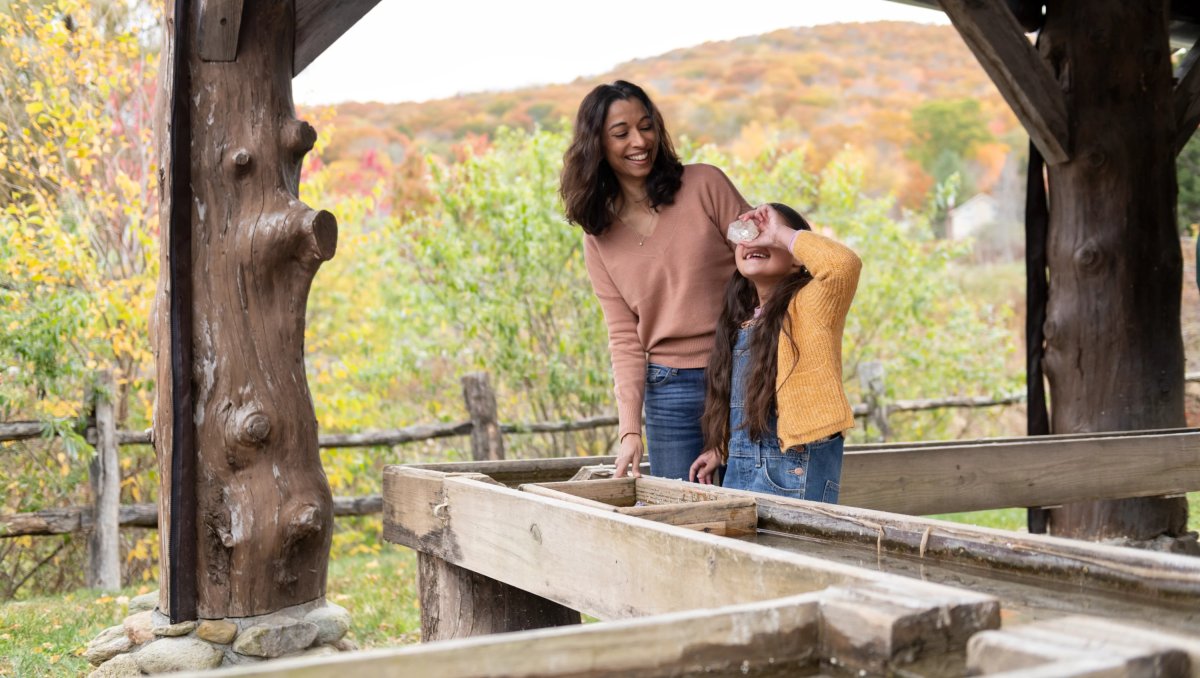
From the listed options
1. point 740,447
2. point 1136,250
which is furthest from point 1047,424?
point 740,447

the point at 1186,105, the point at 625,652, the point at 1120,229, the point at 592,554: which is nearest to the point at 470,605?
the point at 592,554

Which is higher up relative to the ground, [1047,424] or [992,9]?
[992,9]

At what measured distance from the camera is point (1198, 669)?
1062 mm

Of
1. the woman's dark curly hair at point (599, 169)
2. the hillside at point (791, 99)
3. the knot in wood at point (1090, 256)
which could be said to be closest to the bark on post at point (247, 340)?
the woman's dark curly hair at point (599, 169)

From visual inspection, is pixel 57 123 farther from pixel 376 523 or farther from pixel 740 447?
pixel 740 447

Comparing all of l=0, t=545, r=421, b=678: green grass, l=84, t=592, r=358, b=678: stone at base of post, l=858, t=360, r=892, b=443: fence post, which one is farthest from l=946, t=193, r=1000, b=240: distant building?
l=84, t=592, r=358, b=678: stone at base of post

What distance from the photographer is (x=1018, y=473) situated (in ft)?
11.8

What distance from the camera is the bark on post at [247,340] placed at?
3.35 meters

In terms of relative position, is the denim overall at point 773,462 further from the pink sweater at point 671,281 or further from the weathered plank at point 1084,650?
the weathered plank at point 1084,650

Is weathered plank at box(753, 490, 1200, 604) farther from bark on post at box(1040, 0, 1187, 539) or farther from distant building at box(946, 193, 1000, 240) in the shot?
distant building at box(946, 193, 1000, 240)

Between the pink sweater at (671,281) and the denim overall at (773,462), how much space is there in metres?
0.27

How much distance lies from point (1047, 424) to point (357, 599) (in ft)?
11.4

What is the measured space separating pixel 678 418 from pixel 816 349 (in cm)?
59

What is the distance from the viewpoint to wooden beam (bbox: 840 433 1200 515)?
3.41 metres
